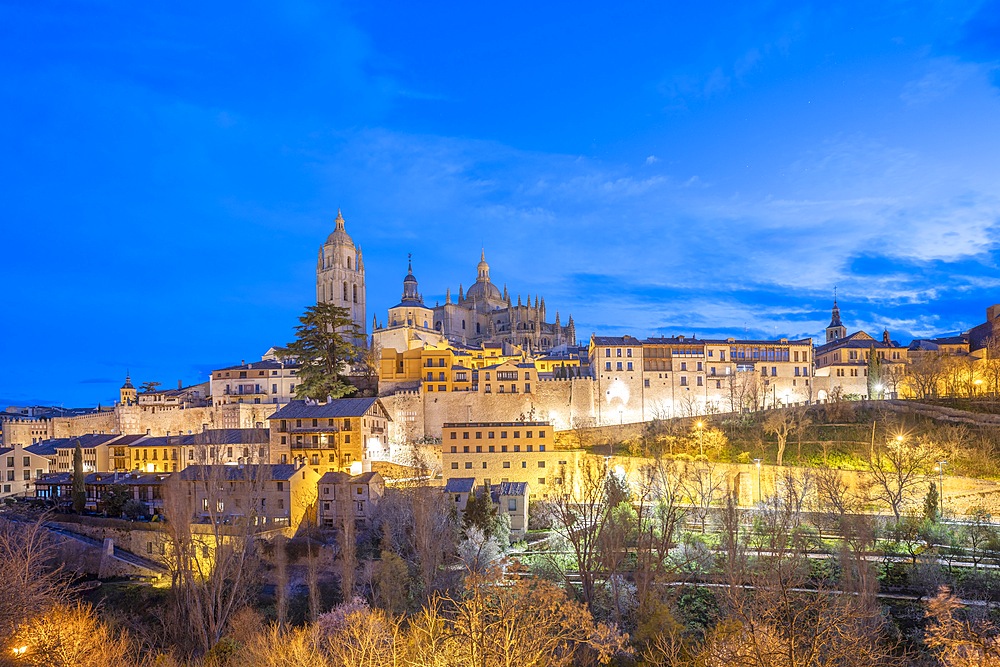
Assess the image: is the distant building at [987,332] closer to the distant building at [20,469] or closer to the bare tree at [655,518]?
the bare tree at [655,518]

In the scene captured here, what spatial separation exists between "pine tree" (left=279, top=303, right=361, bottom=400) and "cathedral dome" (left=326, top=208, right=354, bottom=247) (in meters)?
32.6

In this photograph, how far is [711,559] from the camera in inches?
1233

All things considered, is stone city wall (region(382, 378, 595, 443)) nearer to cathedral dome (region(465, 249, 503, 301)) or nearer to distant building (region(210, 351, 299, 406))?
distant building (region(210, 351, 299, 406))

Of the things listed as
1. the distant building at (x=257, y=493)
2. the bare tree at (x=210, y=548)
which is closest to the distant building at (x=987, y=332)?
the distant building at (x=257, y=493)

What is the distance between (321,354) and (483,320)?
36.6m

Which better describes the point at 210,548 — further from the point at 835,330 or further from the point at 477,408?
the point at 835,330

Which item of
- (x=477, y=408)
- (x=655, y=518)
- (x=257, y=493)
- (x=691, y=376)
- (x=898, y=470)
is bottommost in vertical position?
(x=655, y=518)

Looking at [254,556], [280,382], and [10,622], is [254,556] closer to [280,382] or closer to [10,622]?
[10,622]

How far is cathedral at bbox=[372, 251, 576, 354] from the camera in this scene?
2816 inches

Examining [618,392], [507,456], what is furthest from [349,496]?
[618,392]

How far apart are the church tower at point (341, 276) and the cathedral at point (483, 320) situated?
15.4 feet

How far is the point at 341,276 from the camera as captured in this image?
8300cm

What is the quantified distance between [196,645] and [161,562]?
30.4ft

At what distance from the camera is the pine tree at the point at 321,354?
4912cm
